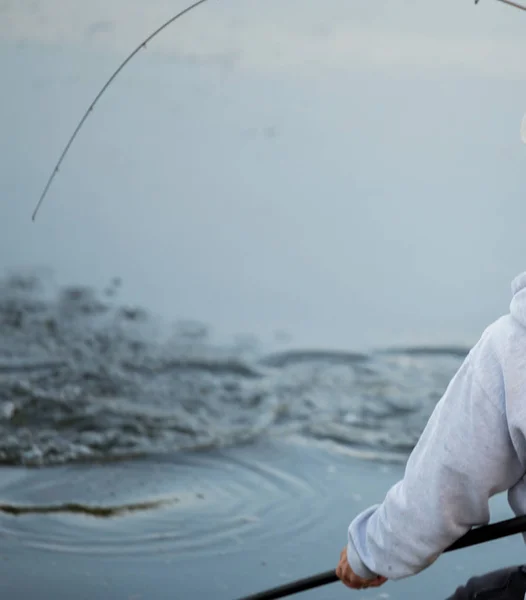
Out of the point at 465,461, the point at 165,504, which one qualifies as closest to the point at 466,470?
the point at 465,461

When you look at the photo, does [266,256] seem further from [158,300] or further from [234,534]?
[234,534]

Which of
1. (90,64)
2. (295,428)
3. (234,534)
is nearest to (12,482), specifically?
(234,534)

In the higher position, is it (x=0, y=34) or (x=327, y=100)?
(x=0, y=34)

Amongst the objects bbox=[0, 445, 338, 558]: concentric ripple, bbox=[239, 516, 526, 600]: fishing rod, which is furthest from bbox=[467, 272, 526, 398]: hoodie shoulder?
bbox=[0, 445, 338, 558]: concentric ripple

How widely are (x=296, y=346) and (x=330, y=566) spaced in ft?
3.86

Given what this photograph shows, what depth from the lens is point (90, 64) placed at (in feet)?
10.1

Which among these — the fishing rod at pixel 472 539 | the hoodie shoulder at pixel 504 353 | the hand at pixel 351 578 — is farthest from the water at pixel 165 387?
the hoodie shoulder at pixel 504 353

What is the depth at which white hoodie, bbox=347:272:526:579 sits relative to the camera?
2.83 ft

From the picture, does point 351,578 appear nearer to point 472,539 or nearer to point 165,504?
point 472,539

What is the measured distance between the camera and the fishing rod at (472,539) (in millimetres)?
889

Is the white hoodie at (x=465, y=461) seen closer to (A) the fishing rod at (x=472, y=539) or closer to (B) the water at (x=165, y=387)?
(A) the fishing rod at (x=472, y=539)

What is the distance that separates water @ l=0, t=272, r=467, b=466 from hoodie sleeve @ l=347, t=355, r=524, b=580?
147 cm

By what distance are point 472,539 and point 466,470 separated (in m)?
0.10

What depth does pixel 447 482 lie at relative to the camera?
36.1 inches
